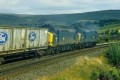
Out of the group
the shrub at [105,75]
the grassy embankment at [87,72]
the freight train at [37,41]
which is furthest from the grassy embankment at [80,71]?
the freight train at [37,41]

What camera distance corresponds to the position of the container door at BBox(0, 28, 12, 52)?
29781 mm

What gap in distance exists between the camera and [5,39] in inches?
1200

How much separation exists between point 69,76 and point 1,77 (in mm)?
5193


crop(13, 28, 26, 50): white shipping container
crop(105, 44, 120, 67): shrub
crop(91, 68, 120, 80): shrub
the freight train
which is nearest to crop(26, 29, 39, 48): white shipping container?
the freight train

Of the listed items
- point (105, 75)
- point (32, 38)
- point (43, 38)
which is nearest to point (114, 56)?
point (43, 38)

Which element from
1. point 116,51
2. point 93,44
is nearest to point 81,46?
point 93,44

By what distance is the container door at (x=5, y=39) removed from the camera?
2978cm

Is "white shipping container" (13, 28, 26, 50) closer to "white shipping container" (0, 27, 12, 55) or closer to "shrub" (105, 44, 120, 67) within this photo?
"white shipping container" (0, 27, 12, 55)

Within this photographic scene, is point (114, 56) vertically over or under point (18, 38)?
under

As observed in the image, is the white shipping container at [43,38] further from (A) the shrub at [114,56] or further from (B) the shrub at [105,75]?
(B) the shrub at [105,75]

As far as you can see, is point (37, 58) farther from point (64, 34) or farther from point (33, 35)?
point (64, 34)

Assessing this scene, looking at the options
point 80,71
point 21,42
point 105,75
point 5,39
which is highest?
point 5,39

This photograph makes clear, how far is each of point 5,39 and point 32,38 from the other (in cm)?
617

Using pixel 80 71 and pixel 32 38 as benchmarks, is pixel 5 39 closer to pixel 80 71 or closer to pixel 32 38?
pixel 32 38
